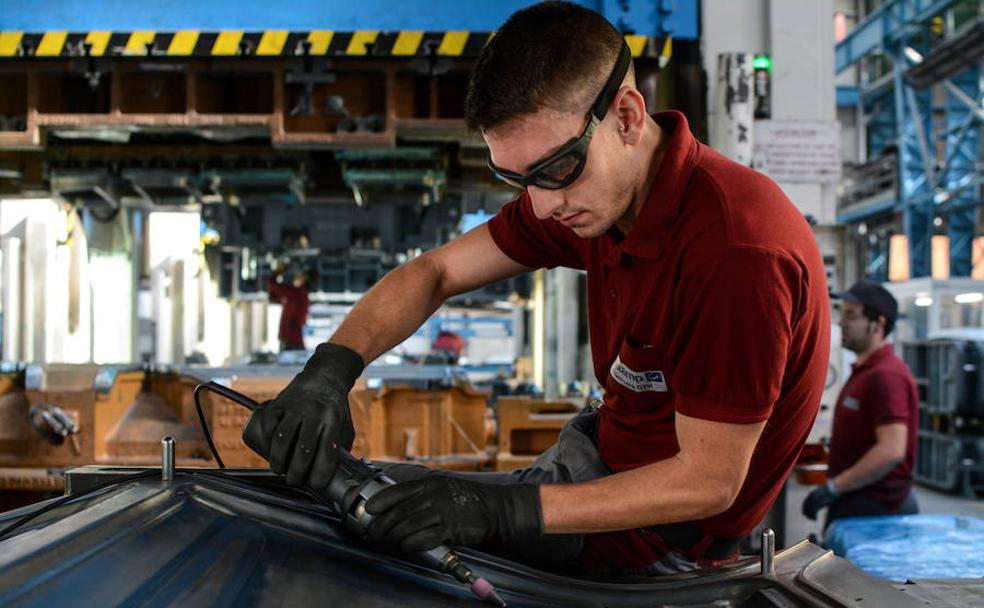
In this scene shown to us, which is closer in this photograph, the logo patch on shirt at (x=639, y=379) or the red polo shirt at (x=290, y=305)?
the logo patch on shirt at (x=639, y=379)

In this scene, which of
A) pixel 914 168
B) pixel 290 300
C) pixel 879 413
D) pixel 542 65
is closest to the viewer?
pixel 542 65

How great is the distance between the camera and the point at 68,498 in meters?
1.32

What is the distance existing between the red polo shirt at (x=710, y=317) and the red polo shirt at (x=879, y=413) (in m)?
2.15

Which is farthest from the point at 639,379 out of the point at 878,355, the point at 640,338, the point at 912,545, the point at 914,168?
the point at 914,168

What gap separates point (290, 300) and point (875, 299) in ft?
18.3

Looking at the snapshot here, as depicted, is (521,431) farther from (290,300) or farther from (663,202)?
(290,300)

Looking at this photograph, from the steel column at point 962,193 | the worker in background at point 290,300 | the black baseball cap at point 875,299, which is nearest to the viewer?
the black baseball cap at point 875,299

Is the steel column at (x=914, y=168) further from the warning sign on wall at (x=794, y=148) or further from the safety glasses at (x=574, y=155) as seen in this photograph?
the safety glasses at (x=574, y=155)

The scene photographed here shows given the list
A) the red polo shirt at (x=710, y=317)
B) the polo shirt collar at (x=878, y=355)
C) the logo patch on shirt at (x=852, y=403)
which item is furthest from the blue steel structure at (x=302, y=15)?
the red polo shirt at (x=710, y=317)

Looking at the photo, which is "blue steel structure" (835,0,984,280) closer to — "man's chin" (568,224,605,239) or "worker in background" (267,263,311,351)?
"worker in background" (267,263,311,351)

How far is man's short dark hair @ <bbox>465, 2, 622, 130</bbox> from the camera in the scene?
1238 mm

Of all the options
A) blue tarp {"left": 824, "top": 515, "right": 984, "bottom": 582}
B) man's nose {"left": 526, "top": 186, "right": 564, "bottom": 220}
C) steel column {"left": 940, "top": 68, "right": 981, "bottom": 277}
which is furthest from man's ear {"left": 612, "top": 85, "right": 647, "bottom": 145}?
steel column {"left": 940, "top": 68, "right": 981, "bottom": 277}

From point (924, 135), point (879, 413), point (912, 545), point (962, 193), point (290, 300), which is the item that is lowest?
point (912, 545)

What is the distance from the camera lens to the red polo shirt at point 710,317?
46.4 inches
